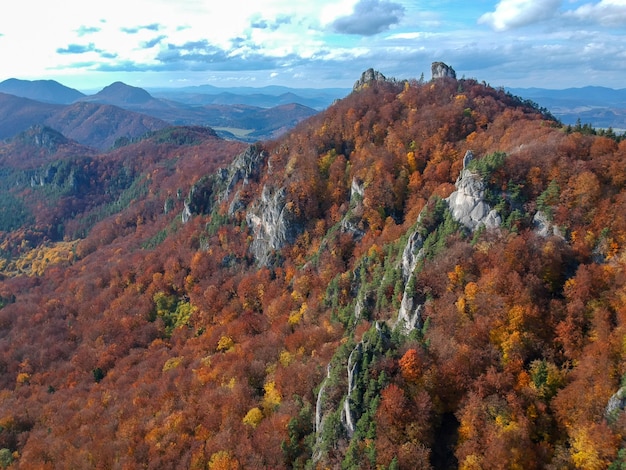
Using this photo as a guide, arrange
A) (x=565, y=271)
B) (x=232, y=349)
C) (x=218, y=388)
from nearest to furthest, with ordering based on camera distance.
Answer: (x=565, y=271)
(x=218, y=388)
(x=232, y=349)

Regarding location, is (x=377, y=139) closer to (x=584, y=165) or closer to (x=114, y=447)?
(x=584, y=165)

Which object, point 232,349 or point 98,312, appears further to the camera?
point 98,312

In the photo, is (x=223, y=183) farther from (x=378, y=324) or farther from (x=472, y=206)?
(x=378, y=324)

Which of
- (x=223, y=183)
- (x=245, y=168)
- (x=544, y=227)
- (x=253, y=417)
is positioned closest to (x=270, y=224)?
(x=245, y=168)

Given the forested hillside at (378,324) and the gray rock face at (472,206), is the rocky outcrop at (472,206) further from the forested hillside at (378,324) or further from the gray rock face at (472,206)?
the forested hillside at (378,324)

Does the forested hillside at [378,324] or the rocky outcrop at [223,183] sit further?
the rocky outcrop at [223,183]

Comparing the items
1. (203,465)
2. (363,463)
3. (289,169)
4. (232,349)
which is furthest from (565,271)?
(289,169)

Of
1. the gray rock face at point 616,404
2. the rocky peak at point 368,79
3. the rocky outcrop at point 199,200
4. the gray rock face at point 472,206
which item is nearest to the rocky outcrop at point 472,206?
the gray rock face at point 472,206
